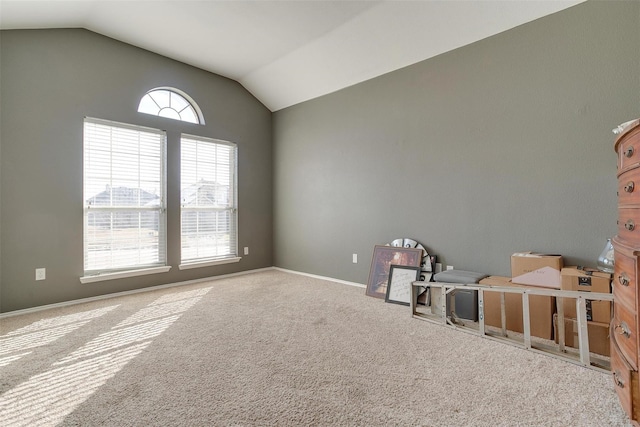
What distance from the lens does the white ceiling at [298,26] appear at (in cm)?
276

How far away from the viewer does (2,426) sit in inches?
54.9

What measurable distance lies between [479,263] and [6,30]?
504 cm

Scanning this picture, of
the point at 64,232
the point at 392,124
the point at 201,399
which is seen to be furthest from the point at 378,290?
the point at 64,232

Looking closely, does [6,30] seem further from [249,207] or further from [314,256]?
[314,256]

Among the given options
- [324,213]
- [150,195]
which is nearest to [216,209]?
[150,195]

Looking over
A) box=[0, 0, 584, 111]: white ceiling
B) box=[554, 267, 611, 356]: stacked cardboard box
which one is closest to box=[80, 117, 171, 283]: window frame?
box=[0, 0, 584, 111]: white ceiling

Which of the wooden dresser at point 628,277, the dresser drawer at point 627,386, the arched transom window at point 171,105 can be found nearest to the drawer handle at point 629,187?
the wooden dresser at point 628,277

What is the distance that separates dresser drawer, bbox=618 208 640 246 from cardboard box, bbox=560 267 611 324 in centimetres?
77

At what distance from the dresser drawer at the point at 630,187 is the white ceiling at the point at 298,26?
Result: 6.23ft

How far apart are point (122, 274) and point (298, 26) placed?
3.44 metres

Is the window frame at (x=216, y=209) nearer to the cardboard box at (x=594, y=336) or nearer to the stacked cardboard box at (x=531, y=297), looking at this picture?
the stacked cardboard box at (x=531, y=297)

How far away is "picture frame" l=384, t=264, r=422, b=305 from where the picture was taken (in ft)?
10.6

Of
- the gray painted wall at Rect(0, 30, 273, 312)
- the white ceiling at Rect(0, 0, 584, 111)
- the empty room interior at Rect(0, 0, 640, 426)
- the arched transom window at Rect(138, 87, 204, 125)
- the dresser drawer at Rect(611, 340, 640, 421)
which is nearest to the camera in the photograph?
the dresser drawer at Rect(611, 340, 640, 421)

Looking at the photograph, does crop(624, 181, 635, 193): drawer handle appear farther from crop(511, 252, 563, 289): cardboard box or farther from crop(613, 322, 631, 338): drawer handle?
crop(511, 252, 563, 289): cardboard box
